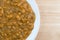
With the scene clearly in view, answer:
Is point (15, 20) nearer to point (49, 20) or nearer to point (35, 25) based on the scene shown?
point (35, 25)

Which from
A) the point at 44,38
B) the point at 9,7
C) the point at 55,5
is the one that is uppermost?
the point at 9,7

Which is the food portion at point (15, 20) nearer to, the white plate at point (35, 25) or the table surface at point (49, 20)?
the white plate at point (35, 25)

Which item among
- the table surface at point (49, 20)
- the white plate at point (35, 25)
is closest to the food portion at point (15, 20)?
the white plate at point (35, 25)

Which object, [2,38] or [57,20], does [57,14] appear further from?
[2,38]

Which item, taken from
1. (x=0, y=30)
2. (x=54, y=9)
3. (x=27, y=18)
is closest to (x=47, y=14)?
(x=54, y=9)

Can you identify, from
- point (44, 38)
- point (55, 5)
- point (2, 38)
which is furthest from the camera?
point (55, 5)

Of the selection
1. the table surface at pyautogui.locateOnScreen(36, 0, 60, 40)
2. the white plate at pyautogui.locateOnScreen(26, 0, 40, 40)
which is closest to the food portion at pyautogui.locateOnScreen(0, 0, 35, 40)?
the white plate at pyautogui.locateOnScreen(26, 0, 40, 40)

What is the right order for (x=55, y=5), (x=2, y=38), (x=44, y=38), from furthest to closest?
(x=55, y=5) → (x=44, y=38) → (x=2, y=38)

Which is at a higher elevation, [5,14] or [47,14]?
[5,14]
